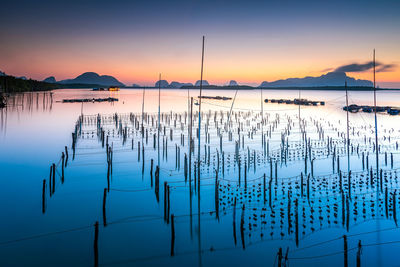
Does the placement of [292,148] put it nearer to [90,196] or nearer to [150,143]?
[150,143]

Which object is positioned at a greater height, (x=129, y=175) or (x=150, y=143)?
(x=150, y=143)

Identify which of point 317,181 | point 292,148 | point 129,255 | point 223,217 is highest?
point 292,148

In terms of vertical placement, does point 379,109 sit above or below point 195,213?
above

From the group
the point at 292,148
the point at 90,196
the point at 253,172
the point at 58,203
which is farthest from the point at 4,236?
the point at 292,148

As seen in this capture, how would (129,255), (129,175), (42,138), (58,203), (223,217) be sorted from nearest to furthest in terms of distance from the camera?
1. (129,255)
2. (223,217)
3. (58,203)
4. (129,175)
5. (42,138)

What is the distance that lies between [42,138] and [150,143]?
1051 cm

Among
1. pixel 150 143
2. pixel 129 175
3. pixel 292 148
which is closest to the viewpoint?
pixel 129 175

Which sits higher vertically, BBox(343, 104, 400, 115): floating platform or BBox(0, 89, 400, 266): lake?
BBox(343, 104, 400, 115): floating platform

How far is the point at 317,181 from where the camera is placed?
44.3ft

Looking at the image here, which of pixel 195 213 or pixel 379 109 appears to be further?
pixel 379 109

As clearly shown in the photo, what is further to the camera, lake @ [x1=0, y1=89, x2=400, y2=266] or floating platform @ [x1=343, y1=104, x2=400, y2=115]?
floating platform @ [x1=343, y1=104, x2=400, y2=115]

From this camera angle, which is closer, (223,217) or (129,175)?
(223,217)

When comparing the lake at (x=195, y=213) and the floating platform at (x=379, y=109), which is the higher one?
the floating platform at (x=379, y=109)

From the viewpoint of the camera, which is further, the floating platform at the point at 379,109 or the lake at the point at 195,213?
the floating platform at the point at 379,109
